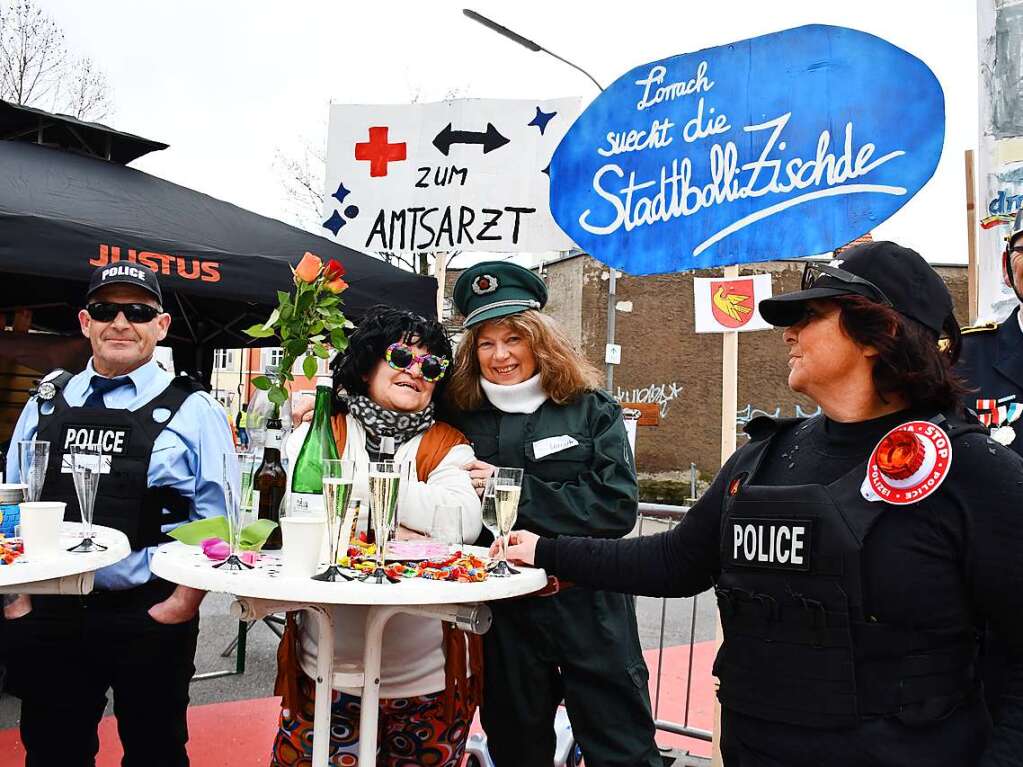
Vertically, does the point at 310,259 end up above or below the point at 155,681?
above

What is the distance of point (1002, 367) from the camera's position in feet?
7.67

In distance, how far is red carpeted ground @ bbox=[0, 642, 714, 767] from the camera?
3656 millimetres

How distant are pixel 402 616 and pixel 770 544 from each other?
1.18 m

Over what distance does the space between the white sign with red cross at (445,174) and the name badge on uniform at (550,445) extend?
6.06 feet

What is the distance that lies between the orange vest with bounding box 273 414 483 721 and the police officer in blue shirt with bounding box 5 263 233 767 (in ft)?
1.32

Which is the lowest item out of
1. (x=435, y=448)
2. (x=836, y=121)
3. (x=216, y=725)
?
(x=216, y=725)

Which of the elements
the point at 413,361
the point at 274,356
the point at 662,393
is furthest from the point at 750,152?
the point at 662,393

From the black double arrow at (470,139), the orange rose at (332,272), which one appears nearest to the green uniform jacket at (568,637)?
the orange rose at (332,272)

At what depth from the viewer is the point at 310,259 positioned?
84.4 inches

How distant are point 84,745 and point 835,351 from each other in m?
2.44

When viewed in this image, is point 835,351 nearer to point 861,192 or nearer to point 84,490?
point 861,192

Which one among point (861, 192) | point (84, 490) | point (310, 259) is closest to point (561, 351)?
point (310, 259)

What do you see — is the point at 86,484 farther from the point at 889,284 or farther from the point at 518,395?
the point at 889,284

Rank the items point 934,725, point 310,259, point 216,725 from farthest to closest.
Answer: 1. point 216,725
2. point 310,259
3. point 934,725
